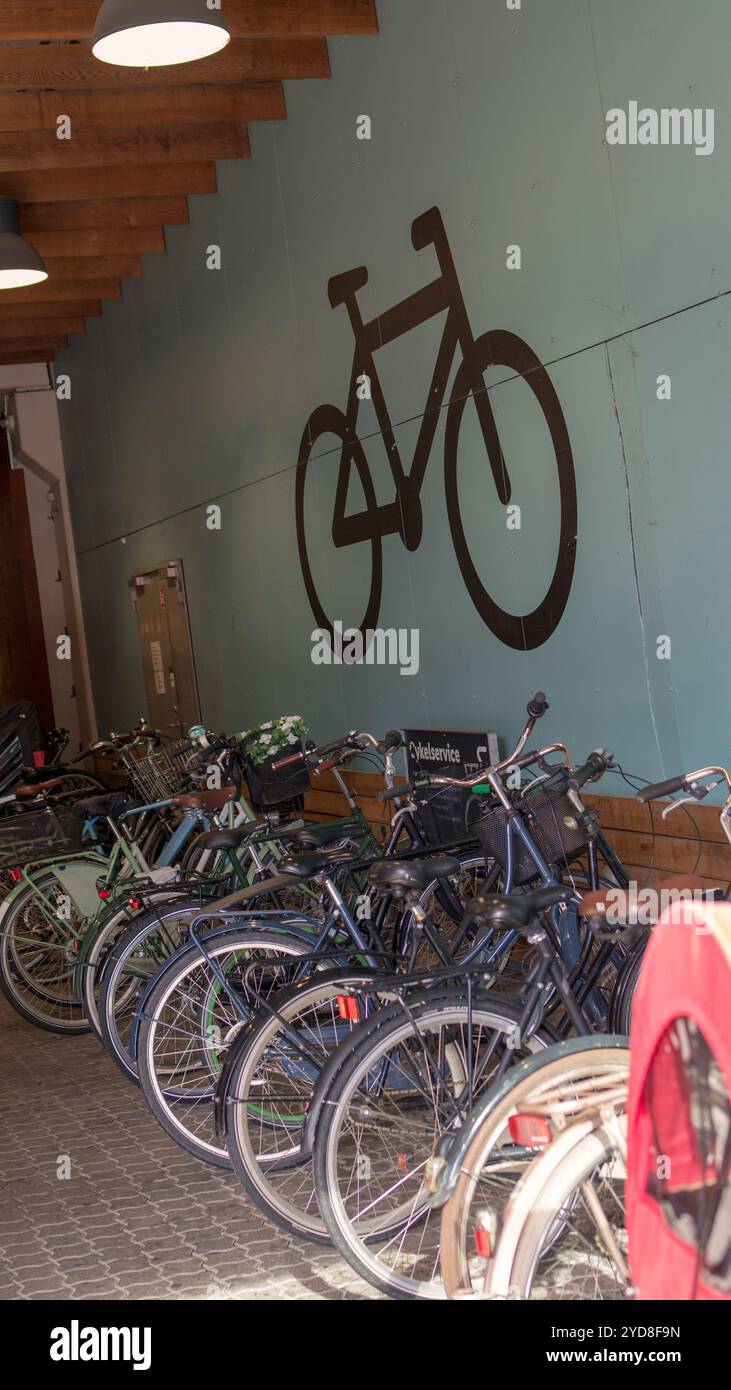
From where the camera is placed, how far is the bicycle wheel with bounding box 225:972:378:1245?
3.36 metres

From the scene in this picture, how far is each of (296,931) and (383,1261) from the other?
104 centimetres

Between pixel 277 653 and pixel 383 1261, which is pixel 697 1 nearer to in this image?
pixel 383 1261

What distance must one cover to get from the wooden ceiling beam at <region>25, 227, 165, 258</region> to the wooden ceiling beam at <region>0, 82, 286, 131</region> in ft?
6.64

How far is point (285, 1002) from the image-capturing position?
11.1 ft

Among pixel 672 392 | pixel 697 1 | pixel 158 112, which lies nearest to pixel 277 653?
pixel 158 112

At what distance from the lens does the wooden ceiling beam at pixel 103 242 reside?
933 centimetres

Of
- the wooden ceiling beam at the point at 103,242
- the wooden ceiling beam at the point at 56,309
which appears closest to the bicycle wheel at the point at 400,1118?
the wooden ceiling beam at the point at 103,242

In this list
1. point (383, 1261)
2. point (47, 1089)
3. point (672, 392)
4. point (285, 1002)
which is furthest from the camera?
point (47, 1089)

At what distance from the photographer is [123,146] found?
7.63 metres

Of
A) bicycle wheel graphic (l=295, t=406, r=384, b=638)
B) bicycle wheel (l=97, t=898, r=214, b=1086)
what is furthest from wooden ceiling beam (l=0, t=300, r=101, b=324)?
bicycle wheel (l=97, t=898, r=214, b=1086)

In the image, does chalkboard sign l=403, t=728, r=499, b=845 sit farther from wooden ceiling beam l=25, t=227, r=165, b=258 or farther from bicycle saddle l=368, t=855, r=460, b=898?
wooden ceiling beam l=25, t=227, r=165, b=258

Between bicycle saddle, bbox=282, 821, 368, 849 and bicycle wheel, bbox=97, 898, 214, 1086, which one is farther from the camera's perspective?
bicycle wheel, bbox=97, 898, 214, 1086

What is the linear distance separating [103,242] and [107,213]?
50 cm

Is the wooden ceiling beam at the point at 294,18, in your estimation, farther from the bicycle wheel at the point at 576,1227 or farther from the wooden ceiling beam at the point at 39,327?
the wooden ceiling beam at the point at 39,327
